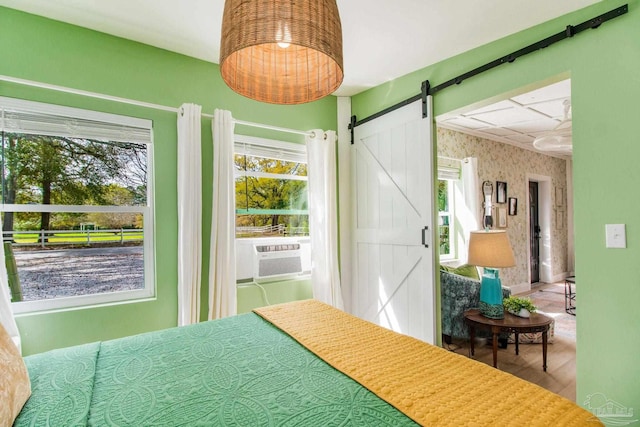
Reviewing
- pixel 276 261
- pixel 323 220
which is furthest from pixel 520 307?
pixel 276 261

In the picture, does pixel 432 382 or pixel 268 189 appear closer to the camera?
pixel 432 382

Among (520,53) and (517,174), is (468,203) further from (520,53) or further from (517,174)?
(520,53)

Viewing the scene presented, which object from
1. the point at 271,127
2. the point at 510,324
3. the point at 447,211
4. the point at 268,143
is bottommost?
the point at 510,324

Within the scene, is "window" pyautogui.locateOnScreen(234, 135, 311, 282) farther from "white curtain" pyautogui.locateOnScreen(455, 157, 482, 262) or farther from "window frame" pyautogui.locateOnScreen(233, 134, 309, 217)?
"white curtain" pyautogui.locateOnScreen(455, 157, 482, 262)

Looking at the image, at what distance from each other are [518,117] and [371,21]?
9.15 ft

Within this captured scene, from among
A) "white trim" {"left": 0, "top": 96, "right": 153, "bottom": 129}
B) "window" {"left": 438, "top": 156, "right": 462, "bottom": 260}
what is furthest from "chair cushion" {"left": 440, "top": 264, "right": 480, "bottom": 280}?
"white trim" {"left": 0, "top": 96, "right": 153, "bottom": 129}

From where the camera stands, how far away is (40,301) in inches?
78.7

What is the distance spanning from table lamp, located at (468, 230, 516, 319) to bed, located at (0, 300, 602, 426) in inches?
53.7

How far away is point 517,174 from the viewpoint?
16.8 ft

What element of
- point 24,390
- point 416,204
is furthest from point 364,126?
point 24,390

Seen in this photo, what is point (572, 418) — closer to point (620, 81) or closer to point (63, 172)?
point (620, 81)

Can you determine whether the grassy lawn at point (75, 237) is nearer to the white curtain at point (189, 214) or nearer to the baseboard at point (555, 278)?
the white curtain at point (189, 214)

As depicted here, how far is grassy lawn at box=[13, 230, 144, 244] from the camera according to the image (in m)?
1.97

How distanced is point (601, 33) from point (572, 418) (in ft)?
6.36
